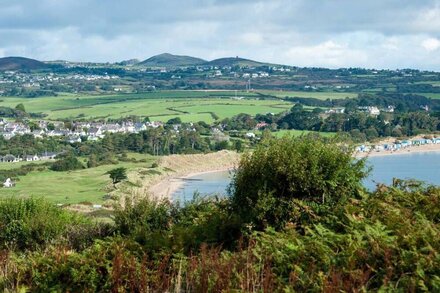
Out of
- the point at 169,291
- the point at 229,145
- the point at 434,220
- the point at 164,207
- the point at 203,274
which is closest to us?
the point at 203,274

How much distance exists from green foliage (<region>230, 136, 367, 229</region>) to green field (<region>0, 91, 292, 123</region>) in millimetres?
80277

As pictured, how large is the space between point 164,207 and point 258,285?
29.8ft

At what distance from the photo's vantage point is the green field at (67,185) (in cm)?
4153

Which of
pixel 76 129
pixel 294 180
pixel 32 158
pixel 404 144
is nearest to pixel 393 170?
pixel 404 144

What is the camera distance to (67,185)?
48.6 meters

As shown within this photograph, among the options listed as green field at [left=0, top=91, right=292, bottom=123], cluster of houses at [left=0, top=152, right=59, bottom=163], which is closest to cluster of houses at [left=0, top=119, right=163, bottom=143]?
cluster of houses at [left=0, top=152, right=59, bottom=163]

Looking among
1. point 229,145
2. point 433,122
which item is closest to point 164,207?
point 229,145

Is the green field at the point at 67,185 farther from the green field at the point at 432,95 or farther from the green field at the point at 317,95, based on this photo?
the green field at the point at 432,95

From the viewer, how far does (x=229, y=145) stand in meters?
70.9

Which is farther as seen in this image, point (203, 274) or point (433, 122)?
point (433, 122)

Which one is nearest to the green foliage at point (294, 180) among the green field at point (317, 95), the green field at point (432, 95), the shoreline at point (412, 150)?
the shoreline at point (412, 150)

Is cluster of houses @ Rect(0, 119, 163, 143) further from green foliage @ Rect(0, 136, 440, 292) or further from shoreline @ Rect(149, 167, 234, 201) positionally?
green foliage @ Rect(0, 136, 440, 292)

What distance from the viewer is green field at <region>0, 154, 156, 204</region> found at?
1635 inches

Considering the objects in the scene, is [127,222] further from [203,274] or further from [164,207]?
[203,274]
